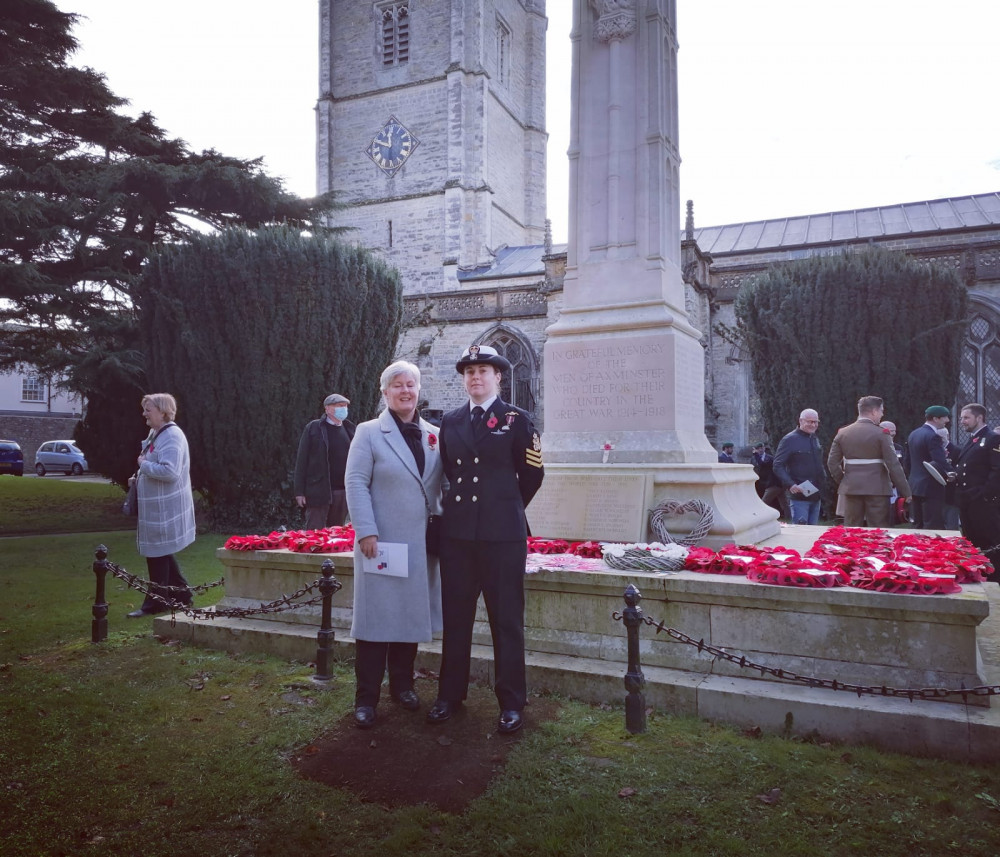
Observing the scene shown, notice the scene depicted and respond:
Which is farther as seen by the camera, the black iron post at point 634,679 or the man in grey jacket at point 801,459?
the man in grey jacket at point 801,459

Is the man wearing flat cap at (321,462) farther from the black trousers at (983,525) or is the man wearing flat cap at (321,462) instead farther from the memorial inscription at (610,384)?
the black trousers at (983,525)

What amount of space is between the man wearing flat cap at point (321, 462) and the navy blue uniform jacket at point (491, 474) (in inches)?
196

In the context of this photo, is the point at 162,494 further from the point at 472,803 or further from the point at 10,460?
the point at 10,460

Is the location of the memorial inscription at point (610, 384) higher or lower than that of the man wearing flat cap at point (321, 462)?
higher

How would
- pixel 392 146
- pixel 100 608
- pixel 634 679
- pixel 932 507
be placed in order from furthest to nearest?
pixel 392 146
pixel 932 507
pixel 100 608
pixel 634 679

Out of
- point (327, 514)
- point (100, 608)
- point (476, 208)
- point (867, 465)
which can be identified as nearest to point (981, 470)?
point (867, 465)

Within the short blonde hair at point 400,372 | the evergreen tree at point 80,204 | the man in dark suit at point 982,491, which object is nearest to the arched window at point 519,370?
the evergreen tree at point 80,204

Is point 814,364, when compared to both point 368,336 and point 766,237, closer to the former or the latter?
point 368,336

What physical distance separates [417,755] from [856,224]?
28.6 meters

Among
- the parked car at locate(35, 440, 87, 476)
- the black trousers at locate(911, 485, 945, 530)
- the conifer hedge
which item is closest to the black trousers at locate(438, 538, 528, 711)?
the black trousers at locate(911, 485, 945, 530)

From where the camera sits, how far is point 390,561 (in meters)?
3.92

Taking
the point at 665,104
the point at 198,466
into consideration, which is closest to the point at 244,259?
the point at 198,466

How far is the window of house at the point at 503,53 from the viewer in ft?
125

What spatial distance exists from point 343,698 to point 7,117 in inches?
→ 603
